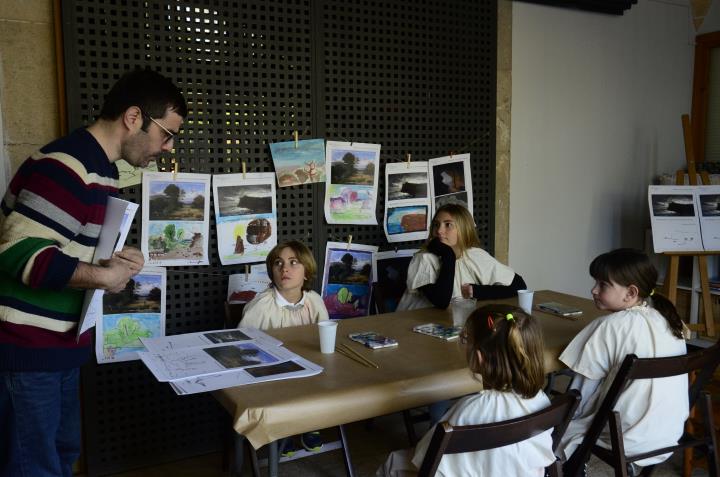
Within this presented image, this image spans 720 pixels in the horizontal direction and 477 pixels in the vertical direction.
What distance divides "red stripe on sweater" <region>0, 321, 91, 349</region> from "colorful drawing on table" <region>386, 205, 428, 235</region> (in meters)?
2.05

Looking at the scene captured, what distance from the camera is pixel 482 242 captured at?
392 cm

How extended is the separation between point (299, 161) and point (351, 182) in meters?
0.34

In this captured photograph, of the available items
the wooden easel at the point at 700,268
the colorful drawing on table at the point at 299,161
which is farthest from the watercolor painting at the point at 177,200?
the wooden easel at the point at 700,268

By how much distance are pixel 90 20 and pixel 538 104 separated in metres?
2.83

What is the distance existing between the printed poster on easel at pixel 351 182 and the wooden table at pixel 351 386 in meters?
1.06

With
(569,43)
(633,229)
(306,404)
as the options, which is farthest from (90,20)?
(633,229)

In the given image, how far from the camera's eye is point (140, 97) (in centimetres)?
186

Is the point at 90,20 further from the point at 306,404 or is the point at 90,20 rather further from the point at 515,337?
the point at 515,337

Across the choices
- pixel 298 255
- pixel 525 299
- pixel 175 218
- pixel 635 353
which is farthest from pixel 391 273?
pixel 635 353

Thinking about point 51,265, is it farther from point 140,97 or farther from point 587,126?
point 587,126

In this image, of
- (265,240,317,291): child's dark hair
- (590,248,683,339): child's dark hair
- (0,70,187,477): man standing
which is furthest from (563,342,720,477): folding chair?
(0,70,187,477): man standing

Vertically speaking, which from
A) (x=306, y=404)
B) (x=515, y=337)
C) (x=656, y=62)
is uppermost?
(x=656, y=62)

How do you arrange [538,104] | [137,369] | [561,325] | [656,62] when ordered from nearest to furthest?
[561,325] → [137,369] → [538,104] → [656,62]

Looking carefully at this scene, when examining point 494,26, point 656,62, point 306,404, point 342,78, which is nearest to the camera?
point 306,404
